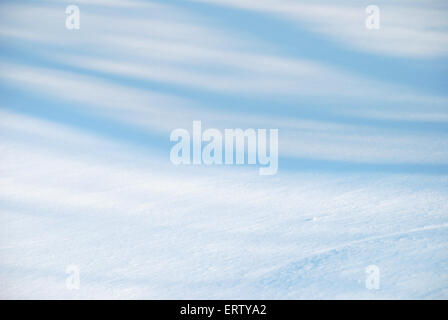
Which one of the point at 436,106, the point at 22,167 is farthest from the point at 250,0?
the point at 22,167

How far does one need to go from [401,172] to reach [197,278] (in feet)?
2.65

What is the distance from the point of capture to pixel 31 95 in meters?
1.93

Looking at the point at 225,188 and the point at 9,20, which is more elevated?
the point at 9,20

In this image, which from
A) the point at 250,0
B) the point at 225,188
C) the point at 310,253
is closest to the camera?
the point at 310,253

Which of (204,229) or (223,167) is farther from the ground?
(223,167)

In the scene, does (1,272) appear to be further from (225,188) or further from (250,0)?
(250,0)

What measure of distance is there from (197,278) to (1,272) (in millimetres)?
548

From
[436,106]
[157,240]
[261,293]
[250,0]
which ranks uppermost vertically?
[250,0]

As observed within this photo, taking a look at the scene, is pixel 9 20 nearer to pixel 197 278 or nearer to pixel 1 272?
pixel 1 272

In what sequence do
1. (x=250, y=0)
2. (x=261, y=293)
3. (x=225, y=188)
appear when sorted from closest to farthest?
(x=261, y=293) → (x=225, y=188) → (x=250, y=0)

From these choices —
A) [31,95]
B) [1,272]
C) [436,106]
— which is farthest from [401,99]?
[1,272]

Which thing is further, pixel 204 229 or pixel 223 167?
pixel 223 167

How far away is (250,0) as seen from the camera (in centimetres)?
216

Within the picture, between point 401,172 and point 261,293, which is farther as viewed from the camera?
point 401,172
